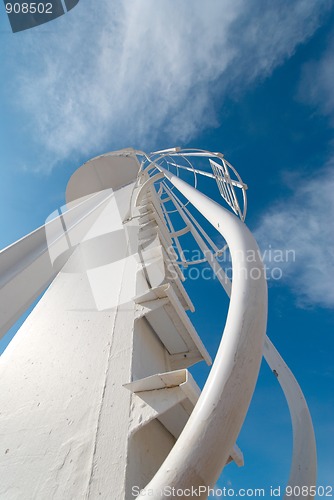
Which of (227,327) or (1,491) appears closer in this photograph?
(227,327)

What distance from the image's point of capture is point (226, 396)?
0.57 m

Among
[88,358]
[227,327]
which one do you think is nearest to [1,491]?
[88,358]

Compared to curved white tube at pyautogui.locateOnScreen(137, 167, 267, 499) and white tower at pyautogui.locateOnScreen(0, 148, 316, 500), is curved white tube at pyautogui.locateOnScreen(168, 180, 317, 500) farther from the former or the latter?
curved white tube at pyautogui.locateOnScreen(137, 167, 267, 499)

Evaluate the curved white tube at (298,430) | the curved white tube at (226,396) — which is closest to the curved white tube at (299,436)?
the curved white tube at (298,430)

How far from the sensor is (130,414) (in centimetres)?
130

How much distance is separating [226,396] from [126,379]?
3.30 feet

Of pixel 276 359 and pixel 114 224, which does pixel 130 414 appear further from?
pixel 114 224

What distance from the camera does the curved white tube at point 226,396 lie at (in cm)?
50

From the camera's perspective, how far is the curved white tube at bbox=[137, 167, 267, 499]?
1.65ft

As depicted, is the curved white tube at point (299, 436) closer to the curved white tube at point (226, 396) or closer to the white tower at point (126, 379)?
the white tower at point (126, 379)

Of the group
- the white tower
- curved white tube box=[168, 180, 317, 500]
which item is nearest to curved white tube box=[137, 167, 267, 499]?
the white tower

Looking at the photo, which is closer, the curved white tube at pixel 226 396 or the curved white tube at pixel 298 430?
the curved white tube at pixel 226 396

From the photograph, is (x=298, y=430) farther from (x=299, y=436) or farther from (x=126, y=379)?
(x=126, y=379)

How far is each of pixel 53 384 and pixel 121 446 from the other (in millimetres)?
589
